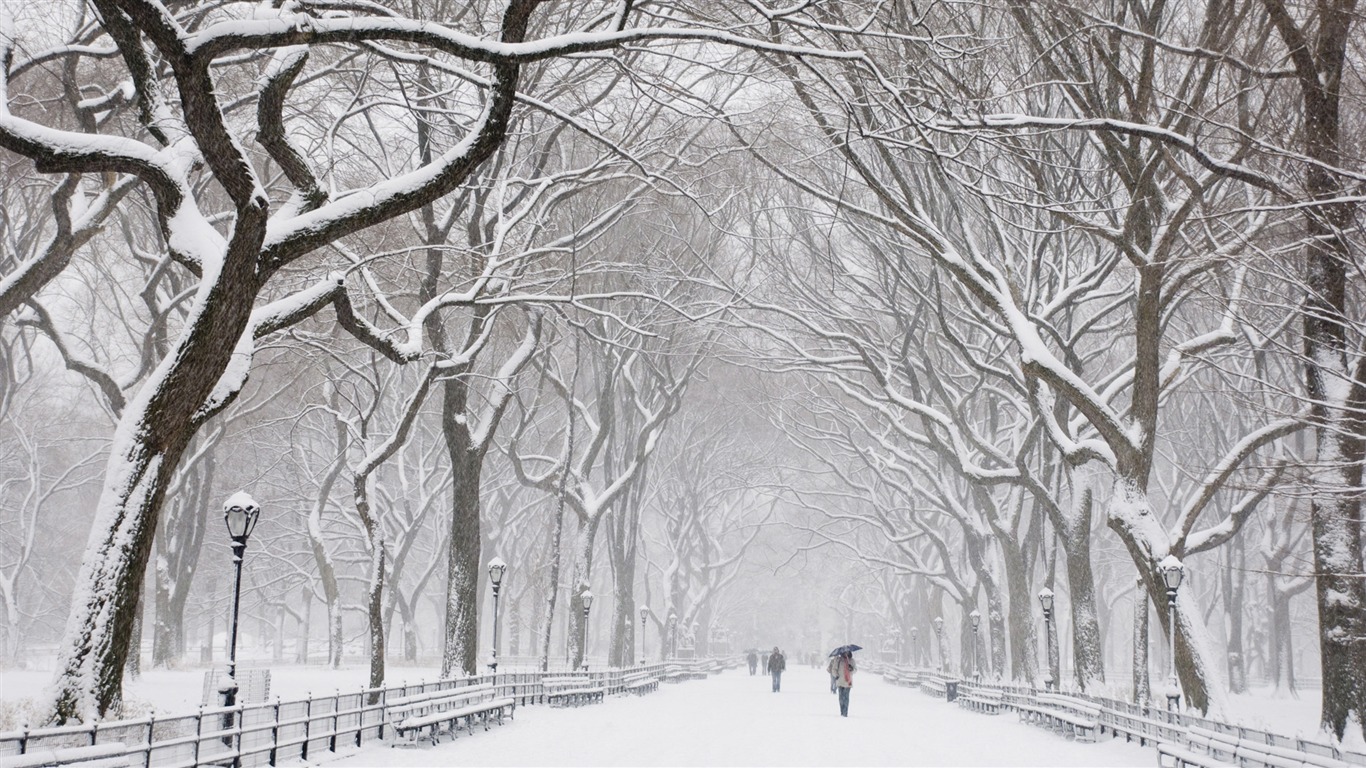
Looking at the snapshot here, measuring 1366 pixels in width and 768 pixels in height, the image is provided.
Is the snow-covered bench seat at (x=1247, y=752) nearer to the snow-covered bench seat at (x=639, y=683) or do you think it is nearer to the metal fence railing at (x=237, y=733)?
the metal fence railing at (x=237, y=733)

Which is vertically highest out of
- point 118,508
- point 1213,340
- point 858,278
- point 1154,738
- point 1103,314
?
point 858,278

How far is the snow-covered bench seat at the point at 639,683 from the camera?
32.6m

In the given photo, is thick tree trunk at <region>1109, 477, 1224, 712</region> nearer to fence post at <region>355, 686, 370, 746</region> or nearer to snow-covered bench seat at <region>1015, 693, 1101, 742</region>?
snow-covered bench seat at <region>1015, 693, 1101, 742</region>

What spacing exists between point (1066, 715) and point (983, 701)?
349 inches

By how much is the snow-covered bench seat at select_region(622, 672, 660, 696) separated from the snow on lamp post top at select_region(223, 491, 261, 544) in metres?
20.2

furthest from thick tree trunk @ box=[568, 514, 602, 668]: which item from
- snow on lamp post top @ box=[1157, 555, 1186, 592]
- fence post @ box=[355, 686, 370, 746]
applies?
snow on lamp post top @ box=[1157, 555, 1186, 592]

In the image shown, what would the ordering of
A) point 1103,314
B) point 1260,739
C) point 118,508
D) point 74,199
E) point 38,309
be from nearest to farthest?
point 118,508, point 1260,739, point 74,199, point 38,309, point 1103,314

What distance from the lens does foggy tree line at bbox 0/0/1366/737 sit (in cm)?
1053

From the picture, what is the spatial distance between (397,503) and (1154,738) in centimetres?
3691

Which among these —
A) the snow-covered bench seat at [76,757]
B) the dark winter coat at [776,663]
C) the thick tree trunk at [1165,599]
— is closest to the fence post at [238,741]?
the snow-covered bench seat at [76,757]

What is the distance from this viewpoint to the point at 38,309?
21.2m

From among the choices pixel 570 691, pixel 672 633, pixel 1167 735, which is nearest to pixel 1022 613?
pixel 570 691

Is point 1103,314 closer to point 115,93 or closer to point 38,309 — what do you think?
point 115,93

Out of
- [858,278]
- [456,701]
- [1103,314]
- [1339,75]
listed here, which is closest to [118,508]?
[456,701]
